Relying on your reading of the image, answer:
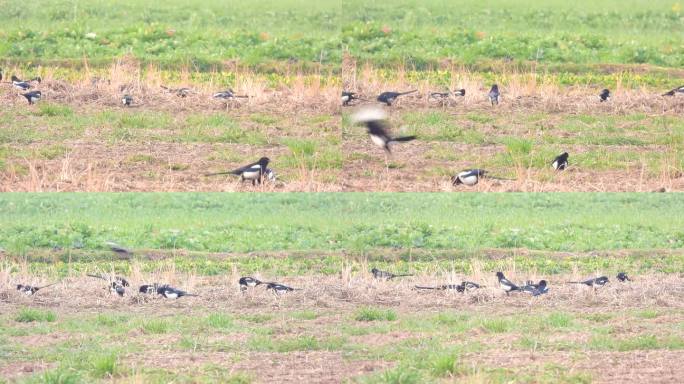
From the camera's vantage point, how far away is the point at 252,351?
9828 millimetres

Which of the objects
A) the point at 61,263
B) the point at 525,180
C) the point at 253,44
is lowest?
the point at 61,263

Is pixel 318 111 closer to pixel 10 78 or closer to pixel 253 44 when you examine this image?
pixel 253 44

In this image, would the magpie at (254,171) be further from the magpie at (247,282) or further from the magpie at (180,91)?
the magpie at (180,91)

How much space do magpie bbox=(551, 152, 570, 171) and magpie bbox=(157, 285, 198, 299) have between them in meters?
4.15

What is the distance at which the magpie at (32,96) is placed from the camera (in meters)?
14.3

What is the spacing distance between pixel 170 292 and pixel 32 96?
3.67 m

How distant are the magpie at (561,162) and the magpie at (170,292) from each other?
13.6ft

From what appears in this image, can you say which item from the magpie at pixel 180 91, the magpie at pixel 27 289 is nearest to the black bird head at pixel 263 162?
the magpie at pixel 180 91

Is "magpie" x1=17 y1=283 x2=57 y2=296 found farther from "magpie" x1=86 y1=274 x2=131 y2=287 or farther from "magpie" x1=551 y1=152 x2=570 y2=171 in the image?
"magpie" x1=551 y1=152 x2=570 y2=171

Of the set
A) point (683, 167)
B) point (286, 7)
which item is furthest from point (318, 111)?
point (683, 167)

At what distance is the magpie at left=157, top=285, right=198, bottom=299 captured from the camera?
39.2 feet

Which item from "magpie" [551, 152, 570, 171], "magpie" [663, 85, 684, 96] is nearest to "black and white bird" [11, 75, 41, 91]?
"magpie" [551, 152, 570, 171]

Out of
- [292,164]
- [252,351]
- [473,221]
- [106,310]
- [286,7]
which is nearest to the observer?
[252,351]

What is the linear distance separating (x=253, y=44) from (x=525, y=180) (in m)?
3.79
